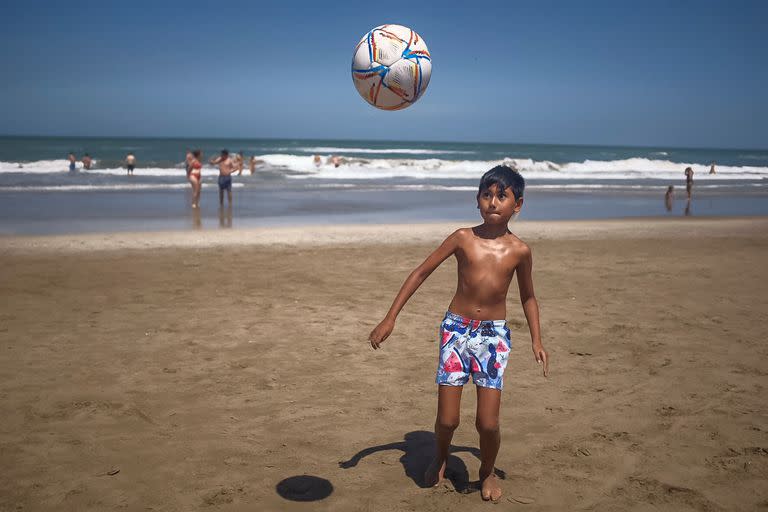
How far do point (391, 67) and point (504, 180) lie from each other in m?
2.09

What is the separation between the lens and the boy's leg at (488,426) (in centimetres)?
365

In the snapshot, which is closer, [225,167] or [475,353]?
[475,353]

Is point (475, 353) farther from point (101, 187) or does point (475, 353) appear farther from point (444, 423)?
point (101, 187)

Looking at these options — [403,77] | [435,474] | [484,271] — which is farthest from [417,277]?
[403,77]

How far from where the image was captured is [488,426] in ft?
12.0

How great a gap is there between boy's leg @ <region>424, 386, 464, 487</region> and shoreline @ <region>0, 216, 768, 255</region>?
890cm

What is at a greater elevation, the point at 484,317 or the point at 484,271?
the point at 484,271

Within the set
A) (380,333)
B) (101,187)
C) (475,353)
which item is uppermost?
(380,333)

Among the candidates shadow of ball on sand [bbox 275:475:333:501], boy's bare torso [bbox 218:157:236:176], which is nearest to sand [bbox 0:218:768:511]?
shadow of ball on sand [bbox 275:475:333:501]

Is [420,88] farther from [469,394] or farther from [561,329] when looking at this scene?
[561,329]

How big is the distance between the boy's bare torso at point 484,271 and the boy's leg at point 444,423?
45 cm

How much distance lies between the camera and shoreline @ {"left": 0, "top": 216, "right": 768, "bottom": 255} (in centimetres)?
1235

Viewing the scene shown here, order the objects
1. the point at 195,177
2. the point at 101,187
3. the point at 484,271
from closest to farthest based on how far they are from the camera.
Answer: the point at 484,271, the point at 195,177, the point at 101,187

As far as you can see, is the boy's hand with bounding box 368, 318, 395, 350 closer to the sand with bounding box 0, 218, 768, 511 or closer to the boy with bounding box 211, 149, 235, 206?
the sand with bounding box 0, 218, 768, 511
